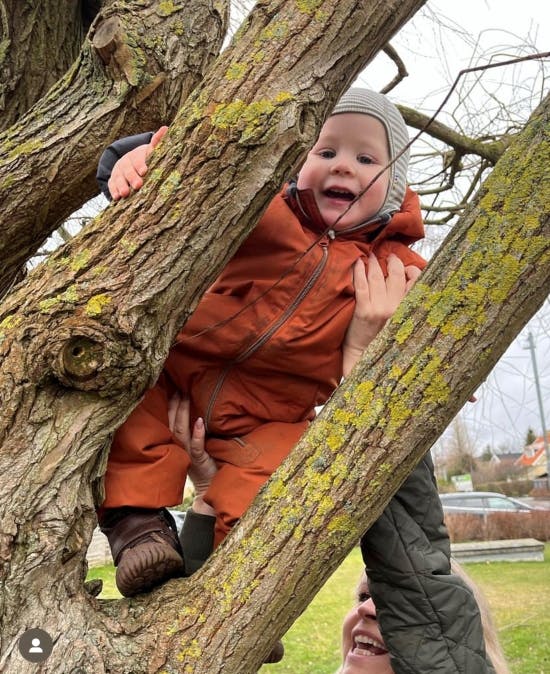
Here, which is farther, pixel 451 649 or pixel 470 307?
pixel 451 649

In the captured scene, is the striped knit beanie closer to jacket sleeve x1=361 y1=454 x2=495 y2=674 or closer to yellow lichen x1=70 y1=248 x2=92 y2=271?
jacket sleeve x1=361 y1=454 x2=495 y2=674

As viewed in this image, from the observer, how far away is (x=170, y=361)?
1836 millimetres

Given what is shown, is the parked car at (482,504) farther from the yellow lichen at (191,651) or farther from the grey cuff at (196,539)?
the yellow lichen at (191,651)

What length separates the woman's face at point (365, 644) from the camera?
2.46 m

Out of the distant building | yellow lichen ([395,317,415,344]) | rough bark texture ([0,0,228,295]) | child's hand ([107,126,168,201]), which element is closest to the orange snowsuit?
child's hand ([107,126,168,201])

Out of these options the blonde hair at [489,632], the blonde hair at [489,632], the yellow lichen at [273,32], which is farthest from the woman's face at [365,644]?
the yellow lichen at [273,32]

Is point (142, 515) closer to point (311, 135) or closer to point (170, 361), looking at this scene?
point (170, 361)

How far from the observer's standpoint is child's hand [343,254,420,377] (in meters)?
1.78

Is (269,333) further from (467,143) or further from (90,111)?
(467,143)

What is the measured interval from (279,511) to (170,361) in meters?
0.68

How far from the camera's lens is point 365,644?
2.54 meters

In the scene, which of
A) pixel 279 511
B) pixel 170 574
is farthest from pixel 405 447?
pixel 170 574

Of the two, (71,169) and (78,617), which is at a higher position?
(71,169)

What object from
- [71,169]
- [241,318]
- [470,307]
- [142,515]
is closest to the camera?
[470,307]
